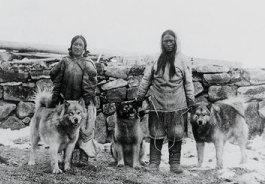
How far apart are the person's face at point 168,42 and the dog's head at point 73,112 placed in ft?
5.12

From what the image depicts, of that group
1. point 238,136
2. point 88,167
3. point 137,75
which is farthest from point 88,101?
point 238,136

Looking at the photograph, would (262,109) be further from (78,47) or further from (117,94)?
(78,47)

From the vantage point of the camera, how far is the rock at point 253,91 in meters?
7.38

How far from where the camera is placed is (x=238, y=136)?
20.1ft

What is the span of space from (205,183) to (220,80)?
107 inches

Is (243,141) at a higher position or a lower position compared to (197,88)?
lower

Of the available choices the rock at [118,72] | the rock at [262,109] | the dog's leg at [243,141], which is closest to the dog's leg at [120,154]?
the rock at [118,72]

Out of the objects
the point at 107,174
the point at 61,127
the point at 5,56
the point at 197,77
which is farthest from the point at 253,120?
the point at 5,56

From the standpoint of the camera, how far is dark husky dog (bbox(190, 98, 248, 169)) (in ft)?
18.8

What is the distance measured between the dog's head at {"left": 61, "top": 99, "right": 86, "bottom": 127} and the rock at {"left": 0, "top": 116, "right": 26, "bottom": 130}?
2588mm

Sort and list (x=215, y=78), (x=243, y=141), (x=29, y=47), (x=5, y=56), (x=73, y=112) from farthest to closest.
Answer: (x=29, y=47) < (x=5, y=56) < (x=215, y=78) < (x=243, y=141) < (x=73, y=112)

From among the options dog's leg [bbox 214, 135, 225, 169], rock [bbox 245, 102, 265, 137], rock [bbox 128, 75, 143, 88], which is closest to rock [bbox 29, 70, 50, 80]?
rock [bbox 128, 75, 143, 88]

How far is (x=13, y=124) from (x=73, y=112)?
279 centimetres

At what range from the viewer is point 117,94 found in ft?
23.9
